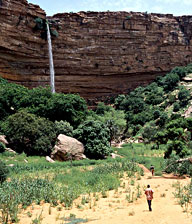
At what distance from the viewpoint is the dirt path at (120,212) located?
27.9 feet

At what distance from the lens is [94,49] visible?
152 feet

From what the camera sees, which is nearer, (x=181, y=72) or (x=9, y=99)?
(x=9, y=99)

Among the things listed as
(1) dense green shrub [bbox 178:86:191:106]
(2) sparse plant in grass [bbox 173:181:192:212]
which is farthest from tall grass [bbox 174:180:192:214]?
(1) dense green shrub [bbox 178:86:191:106]

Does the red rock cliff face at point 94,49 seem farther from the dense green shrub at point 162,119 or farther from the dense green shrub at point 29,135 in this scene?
the dense green shrub at point 29,135

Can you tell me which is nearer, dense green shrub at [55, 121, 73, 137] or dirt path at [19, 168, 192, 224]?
dirt path at [19, 168, 192, 224]

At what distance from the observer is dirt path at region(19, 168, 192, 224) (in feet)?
27.9

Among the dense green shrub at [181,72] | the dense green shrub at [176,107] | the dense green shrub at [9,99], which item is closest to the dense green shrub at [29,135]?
the dense green shrub at [9,99]

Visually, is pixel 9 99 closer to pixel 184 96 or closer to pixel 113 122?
pixel 113 122

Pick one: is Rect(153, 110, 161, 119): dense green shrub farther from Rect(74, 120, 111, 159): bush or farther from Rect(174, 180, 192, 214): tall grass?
Rect(174, 180, 192, 214): tall grass

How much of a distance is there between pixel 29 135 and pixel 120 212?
15000 millimetres

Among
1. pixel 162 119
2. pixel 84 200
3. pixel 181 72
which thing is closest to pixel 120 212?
pixel 84 200

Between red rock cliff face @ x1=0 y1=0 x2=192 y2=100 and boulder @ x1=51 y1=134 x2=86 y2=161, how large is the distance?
70.0 feet

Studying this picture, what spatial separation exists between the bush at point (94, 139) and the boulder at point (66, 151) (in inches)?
35.1

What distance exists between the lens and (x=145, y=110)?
42812 mm
